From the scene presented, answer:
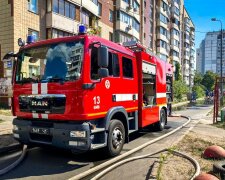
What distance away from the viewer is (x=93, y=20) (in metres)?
30.6

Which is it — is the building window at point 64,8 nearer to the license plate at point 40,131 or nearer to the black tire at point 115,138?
the black tire at point 115,138

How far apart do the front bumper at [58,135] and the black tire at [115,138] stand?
759mm

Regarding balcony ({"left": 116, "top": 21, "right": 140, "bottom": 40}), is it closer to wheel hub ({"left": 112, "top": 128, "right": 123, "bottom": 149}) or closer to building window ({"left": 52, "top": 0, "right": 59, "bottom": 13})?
building window ({"left": 52, "top": 0, "right": 59, "bottom": 13})

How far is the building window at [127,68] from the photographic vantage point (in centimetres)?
820

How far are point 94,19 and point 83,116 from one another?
2570 centimetres

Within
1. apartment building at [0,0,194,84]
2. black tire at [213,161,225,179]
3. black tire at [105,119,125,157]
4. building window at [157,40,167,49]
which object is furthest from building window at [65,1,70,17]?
building window at [157,40,167,49]

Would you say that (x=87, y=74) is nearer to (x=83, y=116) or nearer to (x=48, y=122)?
(x=83, y=116)

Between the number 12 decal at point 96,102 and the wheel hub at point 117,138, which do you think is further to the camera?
the wheel hub at point 117,138

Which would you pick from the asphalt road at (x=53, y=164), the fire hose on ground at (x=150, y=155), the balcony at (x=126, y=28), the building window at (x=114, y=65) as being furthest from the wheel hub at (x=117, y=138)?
the balcony at (x=126, y=28)

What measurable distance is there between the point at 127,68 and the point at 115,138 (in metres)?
2.16

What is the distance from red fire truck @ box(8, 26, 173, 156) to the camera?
20.8 feet

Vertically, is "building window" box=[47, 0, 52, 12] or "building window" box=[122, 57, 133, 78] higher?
"building window" box=[47, 0, 52, 12]

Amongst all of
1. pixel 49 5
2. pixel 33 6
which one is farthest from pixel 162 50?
pixel 33 6

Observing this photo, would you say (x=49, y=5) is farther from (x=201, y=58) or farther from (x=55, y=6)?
(x=201, y=58)
